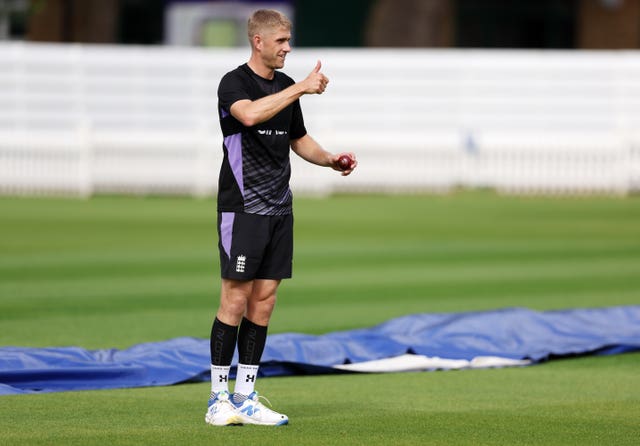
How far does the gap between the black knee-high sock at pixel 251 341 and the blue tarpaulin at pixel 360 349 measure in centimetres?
143

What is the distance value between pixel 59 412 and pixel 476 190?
19501mm

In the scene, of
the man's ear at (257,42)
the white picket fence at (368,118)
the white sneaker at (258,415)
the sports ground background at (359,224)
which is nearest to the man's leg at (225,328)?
the white sneaker at (258,415)

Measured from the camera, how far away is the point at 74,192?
2544cm

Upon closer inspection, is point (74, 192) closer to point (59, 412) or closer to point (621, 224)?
point (621, 224)

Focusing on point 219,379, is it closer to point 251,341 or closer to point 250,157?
point 251,341

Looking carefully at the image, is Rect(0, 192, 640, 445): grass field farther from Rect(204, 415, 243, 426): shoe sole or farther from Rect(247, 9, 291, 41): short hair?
Rect(247, 9, 291, 41): short hair

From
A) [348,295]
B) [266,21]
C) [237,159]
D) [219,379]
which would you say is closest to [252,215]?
[237,159]

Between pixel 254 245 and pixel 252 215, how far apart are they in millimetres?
147

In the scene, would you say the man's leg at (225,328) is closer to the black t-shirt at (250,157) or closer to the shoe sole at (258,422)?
the shoe sole at (258,422)

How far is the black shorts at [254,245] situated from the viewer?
678 cm

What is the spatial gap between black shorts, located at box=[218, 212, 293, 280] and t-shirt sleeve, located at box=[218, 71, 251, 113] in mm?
535

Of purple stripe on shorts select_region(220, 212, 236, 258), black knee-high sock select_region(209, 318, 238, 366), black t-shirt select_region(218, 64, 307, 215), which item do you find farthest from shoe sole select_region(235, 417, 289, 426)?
black t-shirt select_region(218, 64, 307, 215)

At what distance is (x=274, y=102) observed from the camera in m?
6.61

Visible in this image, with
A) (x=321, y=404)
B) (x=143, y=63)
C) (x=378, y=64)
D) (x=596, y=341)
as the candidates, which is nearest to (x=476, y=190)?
(x=378, y=64)
